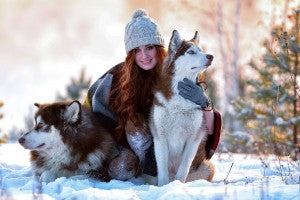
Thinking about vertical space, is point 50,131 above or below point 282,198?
above

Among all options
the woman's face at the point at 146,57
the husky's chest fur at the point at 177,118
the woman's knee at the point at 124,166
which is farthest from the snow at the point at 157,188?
the woman's face at the point at 146,57

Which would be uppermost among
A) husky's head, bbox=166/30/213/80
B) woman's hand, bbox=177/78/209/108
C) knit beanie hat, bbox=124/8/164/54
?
knit beanie hat, bbox=124/8/164/54

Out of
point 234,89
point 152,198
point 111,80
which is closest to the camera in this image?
point 152,198

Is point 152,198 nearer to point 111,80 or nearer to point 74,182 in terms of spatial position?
point 74,182

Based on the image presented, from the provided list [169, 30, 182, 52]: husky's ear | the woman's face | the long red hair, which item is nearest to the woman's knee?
the long red hair

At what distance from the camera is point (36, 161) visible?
589cm

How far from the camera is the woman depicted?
227 inches

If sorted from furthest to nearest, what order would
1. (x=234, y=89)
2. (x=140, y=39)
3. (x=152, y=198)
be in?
(x=234, y=89) → (x=140, y=39) → (x=152, y=198)

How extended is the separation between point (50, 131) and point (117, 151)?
3.08 feet

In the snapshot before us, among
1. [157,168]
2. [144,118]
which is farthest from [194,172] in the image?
[144,118]

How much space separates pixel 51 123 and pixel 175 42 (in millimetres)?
1717

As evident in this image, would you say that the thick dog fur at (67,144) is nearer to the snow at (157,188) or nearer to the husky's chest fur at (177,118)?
the snow at (157,188)

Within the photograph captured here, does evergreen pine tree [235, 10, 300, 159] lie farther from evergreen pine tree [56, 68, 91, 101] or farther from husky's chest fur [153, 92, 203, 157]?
evergreen pine tree [56, 68, 91, 101]

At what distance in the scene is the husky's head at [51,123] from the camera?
18.0 feet
